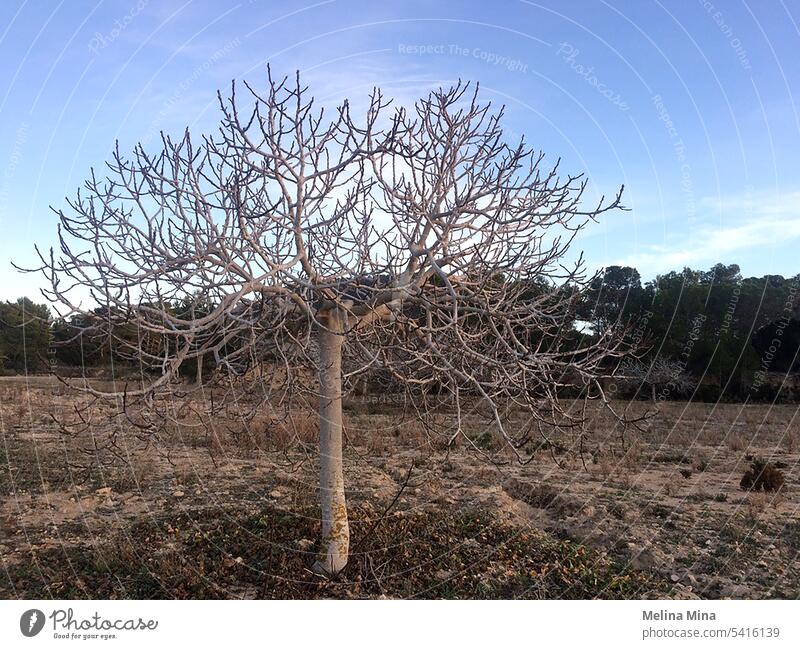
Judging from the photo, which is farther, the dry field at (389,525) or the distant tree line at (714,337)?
the distant tree line at (714,337)

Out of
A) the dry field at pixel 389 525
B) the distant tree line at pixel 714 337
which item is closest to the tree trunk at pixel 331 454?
the dry field at pixel 389 525

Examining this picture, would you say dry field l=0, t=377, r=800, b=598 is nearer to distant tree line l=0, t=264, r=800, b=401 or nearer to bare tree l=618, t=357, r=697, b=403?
bare tree l=618, t=357, r=697, b=403

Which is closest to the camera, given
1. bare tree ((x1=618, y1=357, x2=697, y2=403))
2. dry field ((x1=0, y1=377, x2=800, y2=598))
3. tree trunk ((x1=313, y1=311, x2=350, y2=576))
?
tree trunk ((x1=313, y1=311, x2=350, y2=576))

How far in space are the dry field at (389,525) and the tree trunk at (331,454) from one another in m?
0.23

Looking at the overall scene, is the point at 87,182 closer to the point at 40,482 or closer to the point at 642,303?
the point at 40,482

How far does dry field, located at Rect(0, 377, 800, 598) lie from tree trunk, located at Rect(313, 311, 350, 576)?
231mm

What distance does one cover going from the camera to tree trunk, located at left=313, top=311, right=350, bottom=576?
18.2ft

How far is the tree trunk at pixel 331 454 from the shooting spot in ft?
18.2

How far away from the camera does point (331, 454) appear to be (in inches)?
223

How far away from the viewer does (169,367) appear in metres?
4.23

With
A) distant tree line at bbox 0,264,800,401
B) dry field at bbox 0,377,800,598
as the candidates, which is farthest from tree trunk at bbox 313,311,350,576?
distant tree line at bbox 0,264,800,401

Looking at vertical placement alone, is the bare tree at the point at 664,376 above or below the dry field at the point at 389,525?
above

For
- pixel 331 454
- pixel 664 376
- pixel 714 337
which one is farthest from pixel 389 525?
pixel 714 337

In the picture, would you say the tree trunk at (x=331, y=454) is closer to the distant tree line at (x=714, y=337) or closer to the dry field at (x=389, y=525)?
the dry field at (x=389, y=525)
